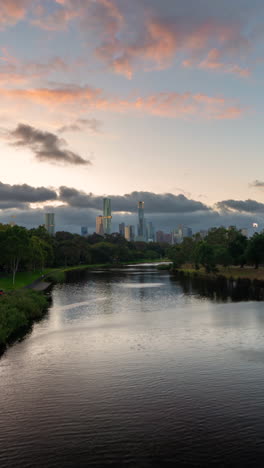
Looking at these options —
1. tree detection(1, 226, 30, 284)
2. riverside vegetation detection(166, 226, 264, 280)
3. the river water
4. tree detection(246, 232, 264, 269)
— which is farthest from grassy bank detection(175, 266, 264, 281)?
the river water

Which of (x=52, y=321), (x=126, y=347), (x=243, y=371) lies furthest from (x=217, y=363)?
(x=52, y=321)

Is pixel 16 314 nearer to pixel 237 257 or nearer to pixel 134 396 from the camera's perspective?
pixel 134 396

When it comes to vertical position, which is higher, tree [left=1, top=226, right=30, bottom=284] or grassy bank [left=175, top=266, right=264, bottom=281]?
tree [left=1, top=226, right=30, bottom=284]

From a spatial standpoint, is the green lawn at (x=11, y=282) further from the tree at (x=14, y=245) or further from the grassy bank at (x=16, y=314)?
the grassy bank at (x=16, y=314)

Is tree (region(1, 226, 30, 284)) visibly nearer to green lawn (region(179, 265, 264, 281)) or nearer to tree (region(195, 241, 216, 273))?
tree (region(195, 241, 216, 273))

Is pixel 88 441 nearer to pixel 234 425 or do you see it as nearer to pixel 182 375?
pixel 234 425

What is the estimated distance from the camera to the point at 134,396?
2784 cm

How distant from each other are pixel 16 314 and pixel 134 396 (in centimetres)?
2820

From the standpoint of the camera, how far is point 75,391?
28.8 meters

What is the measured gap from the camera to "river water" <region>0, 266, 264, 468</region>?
20.7 meters

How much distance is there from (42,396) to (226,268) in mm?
132693

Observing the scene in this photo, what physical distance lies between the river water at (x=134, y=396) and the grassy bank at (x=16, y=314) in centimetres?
211

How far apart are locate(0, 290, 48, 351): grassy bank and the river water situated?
2108mm

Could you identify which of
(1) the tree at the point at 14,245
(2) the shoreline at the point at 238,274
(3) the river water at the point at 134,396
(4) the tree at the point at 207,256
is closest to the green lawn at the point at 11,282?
(1) the tree at the point at 14,245
